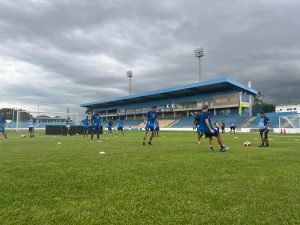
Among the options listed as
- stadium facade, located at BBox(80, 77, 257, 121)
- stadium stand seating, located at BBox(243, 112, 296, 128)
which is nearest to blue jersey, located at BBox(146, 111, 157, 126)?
stadium stand seating, located at BBox(243, 112, 296, 128)

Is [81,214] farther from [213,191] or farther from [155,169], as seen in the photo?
[155,169]

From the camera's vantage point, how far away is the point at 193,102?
72000mm

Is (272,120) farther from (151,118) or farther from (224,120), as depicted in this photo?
(151,118)

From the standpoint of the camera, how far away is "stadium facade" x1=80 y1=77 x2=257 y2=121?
62.2 meters

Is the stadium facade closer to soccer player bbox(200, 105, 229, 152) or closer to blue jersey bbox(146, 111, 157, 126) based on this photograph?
blue jersey bbox(146, 111, 157, 126)

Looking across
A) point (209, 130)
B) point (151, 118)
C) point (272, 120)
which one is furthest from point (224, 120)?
point (209, 130)

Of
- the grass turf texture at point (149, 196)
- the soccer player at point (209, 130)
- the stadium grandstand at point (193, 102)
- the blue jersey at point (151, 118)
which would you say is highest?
the stadium grandstand at point (193, 102)

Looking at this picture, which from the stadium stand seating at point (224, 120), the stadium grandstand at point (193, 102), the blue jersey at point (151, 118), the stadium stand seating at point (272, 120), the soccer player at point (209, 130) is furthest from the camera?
the stadium grandstand at point (193, 102)

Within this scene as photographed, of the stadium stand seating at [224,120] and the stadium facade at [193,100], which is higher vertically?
the stadium facade at [193,100]

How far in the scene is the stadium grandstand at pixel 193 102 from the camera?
61.6 meters

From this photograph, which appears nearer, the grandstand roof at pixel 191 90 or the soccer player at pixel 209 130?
Result: the soccer player at pixel 209 130

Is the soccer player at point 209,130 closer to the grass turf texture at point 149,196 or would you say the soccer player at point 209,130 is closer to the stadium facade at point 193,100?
the grass turf texture at point 149,196

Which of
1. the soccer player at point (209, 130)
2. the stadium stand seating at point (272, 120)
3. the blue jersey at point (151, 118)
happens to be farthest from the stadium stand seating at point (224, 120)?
the soccer player at point (209, 130)

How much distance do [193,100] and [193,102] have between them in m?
0.61
